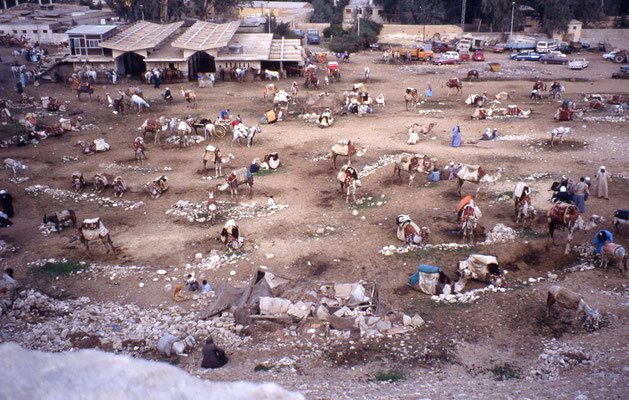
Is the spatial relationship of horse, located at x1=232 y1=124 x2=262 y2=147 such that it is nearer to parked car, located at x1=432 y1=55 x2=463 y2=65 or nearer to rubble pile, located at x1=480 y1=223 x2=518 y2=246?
rubble pile, located at x1=480 y1=223 x2=518 y2=246

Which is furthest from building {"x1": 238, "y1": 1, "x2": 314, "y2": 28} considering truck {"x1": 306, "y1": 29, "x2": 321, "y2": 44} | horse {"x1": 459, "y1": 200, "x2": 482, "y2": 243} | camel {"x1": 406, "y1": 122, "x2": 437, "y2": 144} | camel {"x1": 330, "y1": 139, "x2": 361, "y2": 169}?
horse {"x1": 459, "y1": 200, "x2": 482, "y2": 243}

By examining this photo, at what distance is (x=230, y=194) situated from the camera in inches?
712

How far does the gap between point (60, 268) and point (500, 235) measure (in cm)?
1171

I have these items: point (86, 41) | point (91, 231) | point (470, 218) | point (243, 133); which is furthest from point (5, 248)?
A: point (86, 41)

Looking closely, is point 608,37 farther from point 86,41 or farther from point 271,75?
point 86,41

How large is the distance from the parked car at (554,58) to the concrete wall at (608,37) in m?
11.4

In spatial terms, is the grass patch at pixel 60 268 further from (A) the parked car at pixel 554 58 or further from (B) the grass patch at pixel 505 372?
(A) the parked car at pixel 554 58

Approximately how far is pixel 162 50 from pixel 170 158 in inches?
817

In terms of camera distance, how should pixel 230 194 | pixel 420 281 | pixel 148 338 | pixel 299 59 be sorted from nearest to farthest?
pixel 148 338 < pixel 420 281 < pixel 230 194 < pixel 299 59

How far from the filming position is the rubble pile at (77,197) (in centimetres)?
1761

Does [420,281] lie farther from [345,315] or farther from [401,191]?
[401,191]

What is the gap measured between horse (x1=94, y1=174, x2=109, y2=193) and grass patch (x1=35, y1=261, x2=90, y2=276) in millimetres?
5533

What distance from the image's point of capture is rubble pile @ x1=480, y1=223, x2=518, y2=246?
13.9 meters

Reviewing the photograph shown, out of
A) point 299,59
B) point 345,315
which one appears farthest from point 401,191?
point 299,59
